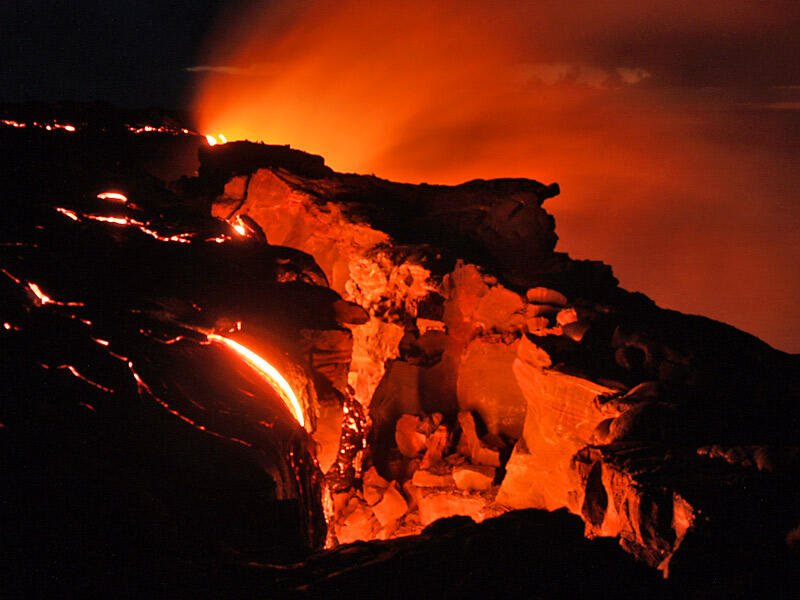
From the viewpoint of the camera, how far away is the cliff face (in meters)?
3.53

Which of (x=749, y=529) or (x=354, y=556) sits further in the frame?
(x=354, y=556)

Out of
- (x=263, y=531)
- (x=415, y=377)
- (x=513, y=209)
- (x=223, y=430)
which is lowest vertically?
(x=263, y=531)

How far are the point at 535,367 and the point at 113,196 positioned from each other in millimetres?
7656

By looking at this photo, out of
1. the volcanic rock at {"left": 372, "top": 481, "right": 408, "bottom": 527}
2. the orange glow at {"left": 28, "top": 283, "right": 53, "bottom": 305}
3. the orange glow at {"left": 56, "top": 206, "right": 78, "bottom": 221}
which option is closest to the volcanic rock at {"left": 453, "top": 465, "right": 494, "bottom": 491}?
the volcanic rock at {"left": 372, "top": 481, "right": 408, "bottom": 527}

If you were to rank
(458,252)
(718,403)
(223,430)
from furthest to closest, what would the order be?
(458,252) → (718,403) → (223,430)

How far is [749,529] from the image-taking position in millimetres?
3086

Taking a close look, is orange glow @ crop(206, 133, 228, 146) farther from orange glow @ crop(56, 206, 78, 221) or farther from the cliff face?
orange glow @ crop(56, 206, 78, 221)

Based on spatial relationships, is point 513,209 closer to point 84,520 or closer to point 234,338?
point 234,338

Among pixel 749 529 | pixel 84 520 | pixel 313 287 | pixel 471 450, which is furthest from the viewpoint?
pixel 471 450

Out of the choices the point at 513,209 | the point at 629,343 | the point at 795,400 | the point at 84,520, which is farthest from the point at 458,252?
the point at 84,520

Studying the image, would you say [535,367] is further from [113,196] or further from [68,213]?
[68,213]

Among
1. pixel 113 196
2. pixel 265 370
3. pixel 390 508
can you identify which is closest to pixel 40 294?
pixel 265 370

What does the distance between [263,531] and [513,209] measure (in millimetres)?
11712

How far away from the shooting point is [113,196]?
758 centimetres
